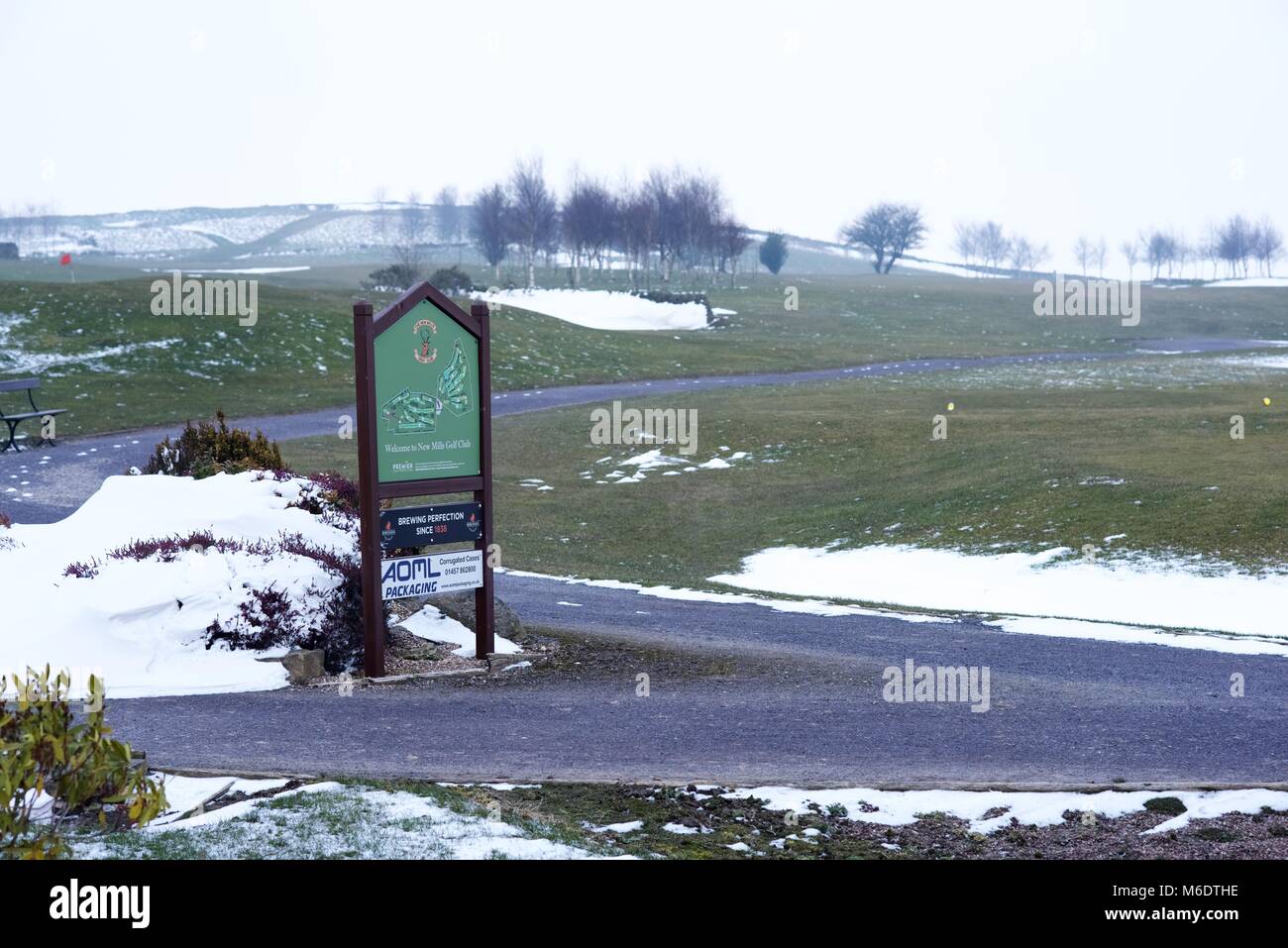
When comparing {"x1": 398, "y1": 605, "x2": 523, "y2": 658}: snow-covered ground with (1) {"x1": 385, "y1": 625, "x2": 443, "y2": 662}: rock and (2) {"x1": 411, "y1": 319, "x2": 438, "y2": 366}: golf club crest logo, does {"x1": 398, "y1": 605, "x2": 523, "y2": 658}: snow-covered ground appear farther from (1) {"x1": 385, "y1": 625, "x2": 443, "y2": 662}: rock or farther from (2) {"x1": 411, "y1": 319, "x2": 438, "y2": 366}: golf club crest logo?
(2) {"x1": 411, "y1": 319, "x2": 438, "y2": 366}: golf club crest logo

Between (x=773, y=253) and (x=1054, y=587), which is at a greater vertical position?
(x=773, y=253)

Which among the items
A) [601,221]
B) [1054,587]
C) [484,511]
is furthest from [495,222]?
[484,511]

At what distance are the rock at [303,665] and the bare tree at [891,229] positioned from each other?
16476cm

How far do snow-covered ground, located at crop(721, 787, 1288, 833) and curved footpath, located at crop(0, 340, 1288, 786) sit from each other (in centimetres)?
36

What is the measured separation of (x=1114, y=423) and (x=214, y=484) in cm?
2452

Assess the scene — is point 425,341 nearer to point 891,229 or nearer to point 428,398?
point 428,398

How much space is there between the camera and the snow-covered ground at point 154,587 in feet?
36.5

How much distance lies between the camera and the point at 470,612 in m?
13.7

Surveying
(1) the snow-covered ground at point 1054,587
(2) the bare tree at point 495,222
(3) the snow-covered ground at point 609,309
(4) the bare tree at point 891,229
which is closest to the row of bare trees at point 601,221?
(2) the bare tree at point 495,222

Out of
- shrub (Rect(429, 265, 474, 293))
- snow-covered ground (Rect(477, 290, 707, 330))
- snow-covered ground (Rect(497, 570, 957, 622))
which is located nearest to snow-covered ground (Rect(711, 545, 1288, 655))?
snow-covered ground (Rect(497, 570, 957, 622))

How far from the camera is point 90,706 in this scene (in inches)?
205

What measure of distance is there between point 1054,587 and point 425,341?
33.3 ft
